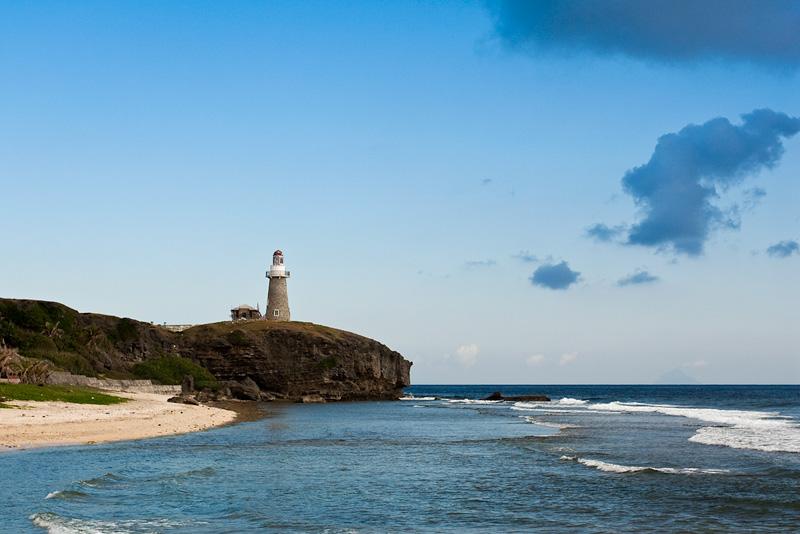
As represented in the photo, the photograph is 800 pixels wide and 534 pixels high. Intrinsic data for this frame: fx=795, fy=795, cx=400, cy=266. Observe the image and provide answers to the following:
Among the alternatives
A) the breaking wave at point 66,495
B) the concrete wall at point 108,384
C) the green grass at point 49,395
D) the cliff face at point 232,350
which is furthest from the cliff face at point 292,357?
the breaking wave at point 66,495

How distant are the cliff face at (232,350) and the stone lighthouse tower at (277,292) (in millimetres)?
6647

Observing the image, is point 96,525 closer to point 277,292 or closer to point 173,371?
point 173,371

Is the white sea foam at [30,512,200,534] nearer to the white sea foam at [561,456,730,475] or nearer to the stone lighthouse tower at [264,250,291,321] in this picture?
the white sea foam at [561,456,730,475]

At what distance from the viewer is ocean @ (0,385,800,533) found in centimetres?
2070

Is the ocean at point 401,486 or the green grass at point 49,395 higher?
the green grass at point 49,395

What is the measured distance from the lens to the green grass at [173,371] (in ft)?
332

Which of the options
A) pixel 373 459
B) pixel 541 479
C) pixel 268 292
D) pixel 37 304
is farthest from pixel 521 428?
pixel 268 292

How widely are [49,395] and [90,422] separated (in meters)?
10.6

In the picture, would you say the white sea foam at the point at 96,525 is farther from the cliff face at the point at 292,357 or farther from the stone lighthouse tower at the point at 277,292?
the stone lighthouse tower at the point at 277,292

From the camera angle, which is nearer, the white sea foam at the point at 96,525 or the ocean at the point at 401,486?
the white sea foam at the point at 96,525

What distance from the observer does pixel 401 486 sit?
2755 cm

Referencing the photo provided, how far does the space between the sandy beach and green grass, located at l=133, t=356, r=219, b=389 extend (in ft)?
123

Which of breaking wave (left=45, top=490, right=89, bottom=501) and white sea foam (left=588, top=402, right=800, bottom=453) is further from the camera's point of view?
white sea foam (left=588, top=402, right=800, bottom=453)

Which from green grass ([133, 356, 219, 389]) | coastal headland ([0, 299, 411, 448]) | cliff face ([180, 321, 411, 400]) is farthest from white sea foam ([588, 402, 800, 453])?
cliff face ([180, 321, 411, 400])
